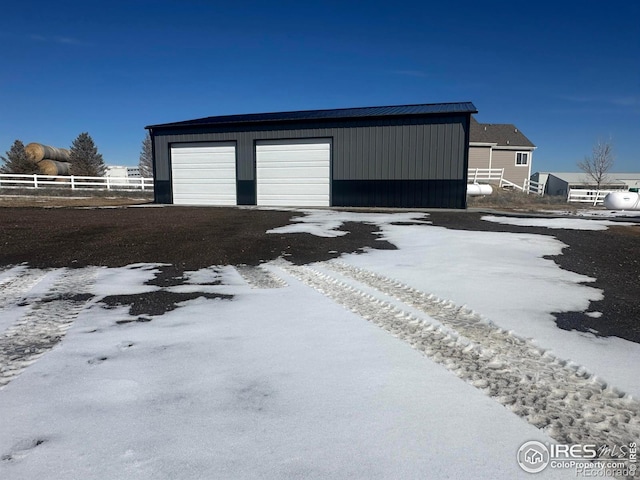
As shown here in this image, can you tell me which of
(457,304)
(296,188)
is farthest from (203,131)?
(457,304)

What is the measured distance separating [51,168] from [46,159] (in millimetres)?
1685

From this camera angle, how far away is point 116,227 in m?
8.92

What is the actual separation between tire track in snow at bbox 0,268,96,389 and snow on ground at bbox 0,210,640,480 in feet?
0.10

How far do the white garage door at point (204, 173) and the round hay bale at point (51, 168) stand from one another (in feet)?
69.9

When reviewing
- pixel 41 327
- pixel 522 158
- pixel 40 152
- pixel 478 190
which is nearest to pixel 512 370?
pixel 41 327

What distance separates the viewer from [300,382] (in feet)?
7.37

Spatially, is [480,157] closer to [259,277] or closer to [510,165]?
[510,165]

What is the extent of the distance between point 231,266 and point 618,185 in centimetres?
5452

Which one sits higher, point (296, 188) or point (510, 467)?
point (296, 188)

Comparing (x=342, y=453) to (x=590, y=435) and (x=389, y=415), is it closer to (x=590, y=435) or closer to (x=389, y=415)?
(x=389, y=415)

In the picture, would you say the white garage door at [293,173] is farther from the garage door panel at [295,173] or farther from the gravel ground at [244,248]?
the gravel ground at [244,248]

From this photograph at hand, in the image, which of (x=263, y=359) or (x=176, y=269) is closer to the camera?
(x=263, y=359)

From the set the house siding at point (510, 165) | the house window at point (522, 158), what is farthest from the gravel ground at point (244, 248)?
the house window at point (522, 158)

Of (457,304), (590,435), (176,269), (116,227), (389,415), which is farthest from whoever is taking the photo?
(116,227)
